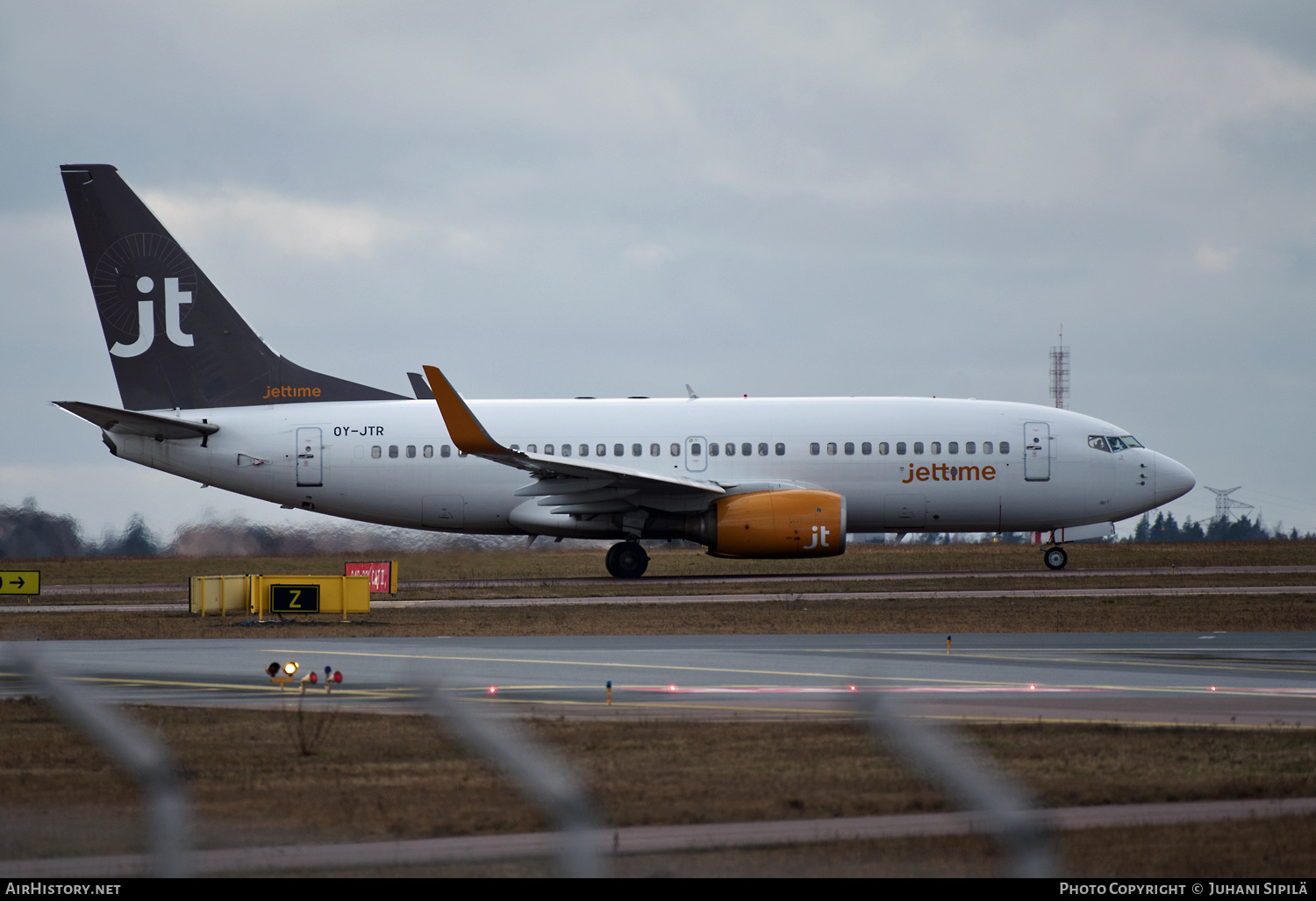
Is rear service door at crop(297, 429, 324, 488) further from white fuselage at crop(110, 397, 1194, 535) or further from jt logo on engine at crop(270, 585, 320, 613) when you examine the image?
jt logo on engine at crop(270, 585, 320, 613)

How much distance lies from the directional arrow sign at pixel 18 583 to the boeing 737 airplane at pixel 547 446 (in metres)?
4.43

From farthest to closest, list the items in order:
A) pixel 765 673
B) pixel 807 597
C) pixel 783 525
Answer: pixel 783 525 → pixel 807 597 → pixel 765 673

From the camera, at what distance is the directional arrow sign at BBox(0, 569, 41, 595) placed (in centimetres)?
3381

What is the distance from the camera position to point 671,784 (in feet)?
32.0

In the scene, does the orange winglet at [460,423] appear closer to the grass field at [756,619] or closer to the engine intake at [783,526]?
the grass field at [756,619]

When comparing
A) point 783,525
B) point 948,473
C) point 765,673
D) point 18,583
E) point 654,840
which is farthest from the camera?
point 948,473

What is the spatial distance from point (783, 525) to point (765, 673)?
17.0 metres

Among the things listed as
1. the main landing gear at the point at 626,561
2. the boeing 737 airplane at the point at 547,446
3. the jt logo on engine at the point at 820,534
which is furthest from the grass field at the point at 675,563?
the jt logo on engine at the point at 820,534

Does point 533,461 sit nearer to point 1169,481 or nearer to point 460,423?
point 460,423

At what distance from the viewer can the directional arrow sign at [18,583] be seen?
33.8 m

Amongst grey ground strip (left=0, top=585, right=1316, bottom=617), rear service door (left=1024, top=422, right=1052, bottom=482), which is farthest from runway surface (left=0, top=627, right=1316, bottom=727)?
rear service door (left=1024, top=422, right=1052, bottom=482)

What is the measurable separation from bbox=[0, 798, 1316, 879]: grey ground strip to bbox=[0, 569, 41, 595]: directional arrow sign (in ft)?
96.0

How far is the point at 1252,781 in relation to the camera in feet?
32.2

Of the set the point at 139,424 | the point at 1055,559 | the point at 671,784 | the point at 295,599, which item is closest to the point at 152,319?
the point at 139,424
